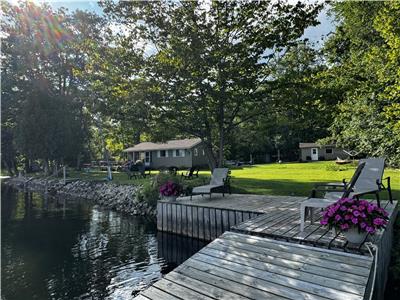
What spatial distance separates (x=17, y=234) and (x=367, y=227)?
1059 centimetres

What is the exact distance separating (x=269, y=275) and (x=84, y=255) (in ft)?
18.3

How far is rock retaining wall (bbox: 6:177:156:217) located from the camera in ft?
43.2

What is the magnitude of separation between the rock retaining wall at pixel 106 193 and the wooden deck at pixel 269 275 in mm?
7919

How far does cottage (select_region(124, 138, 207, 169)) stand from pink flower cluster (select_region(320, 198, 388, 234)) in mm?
25170

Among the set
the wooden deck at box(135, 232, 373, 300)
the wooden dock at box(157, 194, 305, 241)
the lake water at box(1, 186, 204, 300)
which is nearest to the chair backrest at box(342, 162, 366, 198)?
the wooden deck at box(135, 232, 373, 300)

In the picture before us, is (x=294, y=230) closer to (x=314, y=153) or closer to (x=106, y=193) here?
(x=106, y=193)

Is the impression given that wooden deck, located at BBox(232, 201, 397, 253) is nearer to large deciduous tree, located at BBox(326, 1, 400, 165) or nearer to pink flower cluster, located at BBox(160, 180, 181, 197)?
pink flower cluster, located at BBox(160, 180, 181, 197)

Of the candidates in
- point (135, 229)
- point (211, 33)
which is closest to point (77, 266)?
point (135, 229)

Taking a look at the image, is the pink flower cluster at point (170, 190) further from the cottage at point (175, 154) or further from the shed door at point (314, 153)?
the shed door at point (314, 153)

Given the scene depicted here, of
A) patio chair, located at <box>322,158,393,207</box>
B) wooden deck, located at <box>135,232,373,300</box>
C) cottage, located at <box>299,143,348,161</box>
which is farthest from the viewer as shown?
cottage, located at <box>299,143,348,161</box>

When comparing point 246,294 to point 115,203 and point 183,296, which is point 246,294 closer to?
point 183,296

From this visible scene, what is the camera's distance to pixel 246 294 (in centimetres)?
345

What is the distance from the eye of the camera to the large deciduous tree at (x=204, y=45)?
989 centimetres

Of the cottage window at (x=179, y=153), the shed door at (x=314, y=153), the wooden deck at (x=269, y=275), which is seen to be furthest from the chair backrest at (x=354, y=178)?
the shed door at (x=314, y=153)
